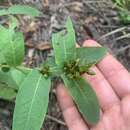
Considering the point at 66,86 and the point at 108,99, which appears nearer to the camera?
the point at 66,86

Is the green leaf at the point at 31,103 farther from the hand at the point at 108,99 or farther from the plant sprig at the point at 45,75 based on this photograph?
the hand at the point at 108,99

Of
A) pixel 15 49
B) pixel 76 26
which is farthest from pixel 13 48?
pixel 76 26

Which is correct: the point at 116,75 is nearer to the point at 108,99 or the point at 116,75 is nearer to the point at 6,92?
the point at 108,99

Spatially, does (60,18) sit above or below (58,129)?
above

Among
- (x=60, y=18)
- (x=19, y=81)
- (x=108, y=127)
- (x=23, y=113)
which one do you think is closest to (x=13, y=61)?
(x=19, y=81)

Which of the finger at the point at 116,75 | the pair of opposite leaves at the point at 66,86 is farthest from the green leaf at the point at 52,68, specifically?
the finger at the point at 116,75

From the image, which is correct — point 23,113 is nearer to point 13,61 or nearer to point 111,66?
point 13,61

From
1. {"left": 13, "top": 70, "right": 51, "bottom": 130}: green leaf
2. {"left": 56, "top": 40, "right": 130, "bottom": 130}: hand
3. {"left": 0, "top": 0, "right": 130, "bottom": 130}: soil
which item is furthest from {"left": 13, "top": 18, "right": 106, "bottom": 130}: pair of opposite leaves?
{"left": 0, "top": 0, "right": 130, "bottom": 130}: soil

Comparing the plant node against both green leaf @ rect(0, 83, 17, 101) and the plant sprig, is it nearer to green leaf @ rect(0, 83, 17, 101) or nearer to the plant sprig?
the plant sprig
